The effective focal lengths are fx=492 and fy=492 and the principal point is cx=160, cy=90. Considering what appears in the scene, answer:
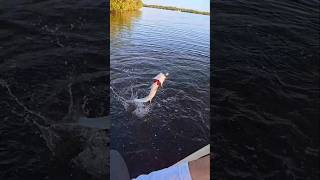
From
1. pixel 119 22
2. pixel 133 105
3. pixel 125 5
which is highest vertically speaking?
pixel 125 5

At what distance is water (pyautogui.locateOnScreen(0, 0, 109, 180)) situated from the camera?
515cm

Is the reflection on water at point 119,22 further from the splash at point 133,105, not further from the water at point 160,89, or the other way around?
the splash at point 133,105

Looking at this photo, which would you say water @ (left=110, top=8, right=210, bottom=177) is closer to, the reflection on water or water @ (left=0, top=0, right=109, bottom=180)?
the reflection on water

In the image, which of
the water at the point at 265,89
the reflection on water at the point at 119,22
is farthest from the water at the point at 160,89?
the water at the point at 265,89

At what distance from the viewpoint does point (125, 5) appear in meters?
5.30

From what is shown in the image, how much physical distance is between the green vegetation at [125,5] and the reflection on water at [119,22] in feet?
0.14

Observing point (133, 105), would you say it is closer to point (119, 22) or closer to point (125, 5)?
point (119, 22)

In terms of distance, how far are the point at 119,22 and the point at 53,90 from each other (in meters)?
1.01

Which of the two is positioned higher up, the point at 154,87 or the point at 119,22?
the point at 119,22

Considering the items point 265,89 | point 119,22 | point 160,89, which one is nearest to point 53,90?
point 119,22

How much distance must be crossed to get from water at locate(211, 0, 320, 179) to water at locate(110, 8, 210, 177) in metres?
0.16

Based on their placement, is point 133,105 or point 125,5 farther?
point 125,5

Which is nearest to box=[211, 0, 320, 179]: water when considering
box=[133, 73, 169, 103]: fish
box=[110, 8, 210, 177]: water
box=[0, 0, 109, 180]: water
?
box=[110, 8, 210, 177]: water

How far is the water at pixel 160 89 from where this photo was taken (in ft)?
16.9
